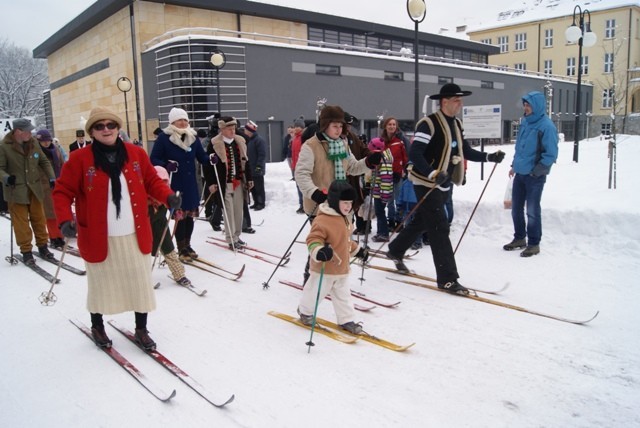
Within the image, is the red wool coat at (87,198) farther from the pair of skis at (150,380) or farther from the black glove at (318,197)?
the black glove at (318,197)

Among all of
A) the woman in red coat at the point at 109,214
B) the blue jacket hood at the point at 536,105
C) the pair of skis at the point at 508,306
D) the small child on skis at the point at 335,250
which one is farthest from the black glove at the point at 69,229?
the blue jacket hood at the point at 536,105

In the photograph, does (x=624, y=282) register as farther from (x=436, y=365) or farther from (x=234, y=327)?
(x=234, y=327)

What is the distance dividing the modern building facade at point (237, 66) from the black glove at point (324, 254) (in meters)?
14.4

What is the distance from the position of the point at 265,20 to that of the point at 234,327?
975 inches

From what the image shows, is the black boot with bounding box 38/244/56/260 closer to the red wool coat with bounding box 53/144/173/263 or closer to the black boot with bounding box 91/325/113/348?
the black boot with bounding box 91/325/113/348

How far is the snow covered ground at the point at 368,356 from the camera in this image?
2.89 m

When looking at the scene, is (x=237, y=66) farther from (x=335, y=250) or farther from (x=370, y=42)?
(x=335, y=250)

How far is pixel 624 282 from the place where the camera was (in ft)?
17.1

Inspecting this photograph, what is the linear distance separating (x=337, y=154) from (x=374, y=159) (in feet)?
1.37

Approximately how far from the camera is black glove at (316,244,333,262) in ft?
11.5

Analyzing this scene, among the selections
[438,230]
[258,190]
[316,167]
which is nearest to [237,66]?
[258,190]

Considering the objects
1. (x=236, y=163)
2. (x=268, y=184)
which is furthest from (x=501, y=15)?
(x=236, y=163)

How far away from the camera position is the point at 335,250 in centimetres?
394

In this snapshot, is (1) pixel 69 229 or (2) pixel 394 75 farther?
(2) pixel 394 75
